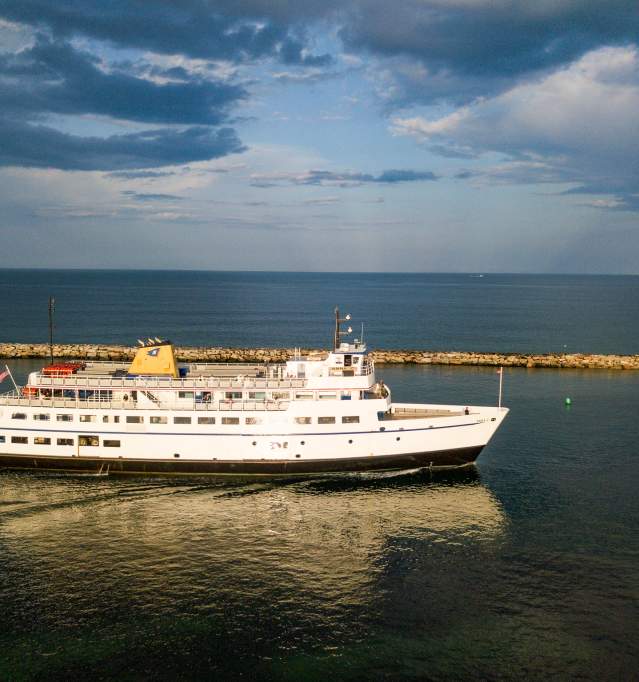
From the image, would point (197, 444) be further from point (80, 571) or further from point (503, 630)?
point (503, 630)

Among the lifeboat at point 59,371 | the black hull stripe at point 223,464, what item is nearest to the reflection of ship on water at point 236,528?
the black hull stripe at point 223,464

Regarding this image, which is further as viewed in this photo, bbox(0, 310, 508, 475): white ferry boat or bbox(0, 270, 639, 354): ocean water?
bbox(0, 270, 639, 354): ocean water

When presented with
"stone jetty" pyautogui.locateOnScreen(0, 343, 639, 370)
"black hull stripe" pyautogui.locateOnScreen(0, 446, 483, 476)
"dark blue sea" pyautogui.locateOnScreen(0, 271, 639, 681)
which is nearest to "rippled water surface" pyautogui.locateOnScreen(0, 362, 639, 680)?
"dark blue sea" pyautogui.locateOnScreen(0, 271, 639, 681)

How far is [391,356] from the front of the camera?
75875 mm

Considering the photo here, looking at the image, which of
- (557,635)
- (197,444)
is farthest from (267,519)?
(557,635)

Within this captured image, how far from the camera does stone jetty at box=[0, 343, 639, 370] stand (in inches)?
2872

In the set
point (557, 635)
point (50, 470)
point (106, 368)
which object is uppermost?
point (106, 368)

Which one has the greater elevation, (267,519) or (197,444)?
(197,444)

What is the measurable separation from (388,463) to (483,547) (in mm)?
9231

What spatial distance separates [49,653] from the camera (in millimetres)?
20234

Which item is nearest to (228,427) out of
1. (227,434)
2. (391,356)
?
(227,434)

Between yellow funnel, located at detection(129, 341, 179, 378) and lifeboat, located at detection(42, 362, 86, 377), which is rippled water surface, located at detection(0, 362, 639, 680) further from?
yellow funnel, located at detection(129, 341, 179, 378)

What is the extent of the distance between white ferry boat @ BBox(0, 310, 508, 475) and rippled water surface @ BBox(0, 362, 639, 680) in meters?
1.06

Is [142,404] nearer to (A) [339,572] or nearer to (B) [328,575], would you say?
(B) [328,575]
